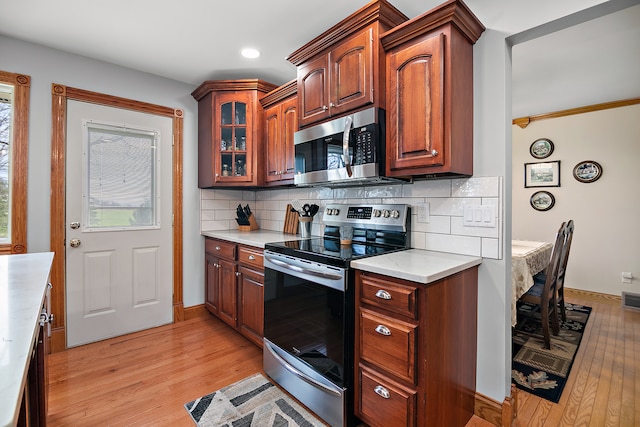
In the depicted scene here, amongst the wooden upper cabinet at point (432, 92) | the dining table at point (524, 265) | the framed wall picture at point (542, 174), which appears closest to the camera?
the wooden upper cabinet at point (432, 92)

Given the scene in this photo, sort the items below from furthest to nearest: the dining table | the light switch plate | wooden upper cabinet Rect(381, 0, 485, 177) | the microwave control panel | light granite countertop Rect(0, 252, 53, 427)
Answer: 1. the dining table
2. the microwave control panel
3. the light switch plate
4. wooden upper cabinet Rect(381, 0, 485, 177)
5. light granite countertop Rect(0, 252, 53, 427)

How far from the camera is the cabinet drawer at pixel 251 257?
7.70 feet

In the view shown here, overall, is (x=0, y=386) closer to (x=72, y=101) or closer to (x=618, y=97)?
(x=72, y=101)

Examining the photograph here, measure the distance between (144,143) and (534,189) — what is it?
4.93m

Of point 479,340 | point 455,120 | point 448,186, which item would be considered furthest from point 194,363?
point 455,120

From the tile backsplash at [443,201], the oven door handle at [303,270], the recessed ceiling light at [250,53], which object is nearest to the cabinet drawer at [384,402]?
the oven door handle at [303,270]

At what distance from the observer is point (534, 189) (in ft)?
14.3

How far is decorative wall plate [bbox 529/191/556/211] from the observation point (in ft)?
13.8

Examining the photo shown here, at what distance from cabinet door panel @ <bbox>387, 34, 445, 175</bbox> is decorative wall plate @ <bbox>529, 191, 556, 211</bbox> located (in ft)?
11.9

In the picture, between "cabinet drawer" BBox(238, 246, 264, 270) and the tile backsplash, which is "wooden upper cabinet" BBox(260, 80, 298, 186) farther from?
"cabinet drawer" BBox(238, 246, 264, 270)

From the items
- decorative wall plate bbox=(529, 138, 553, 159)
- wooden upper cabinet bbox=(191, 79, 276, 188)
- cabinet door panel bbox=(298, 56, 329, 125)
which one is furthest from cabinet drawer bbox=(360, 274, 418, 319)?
decorative wall plate bbox=(529, 138, 553, 159)

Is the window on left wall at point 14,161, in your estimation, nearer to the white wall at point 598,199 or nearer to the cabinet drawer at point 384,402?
the cabinet drawer at point 384,402

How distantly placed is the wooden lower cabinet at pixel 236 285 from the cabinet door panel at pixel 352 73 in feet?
Result: 4.07

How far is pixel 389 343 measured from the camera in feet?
4.73
